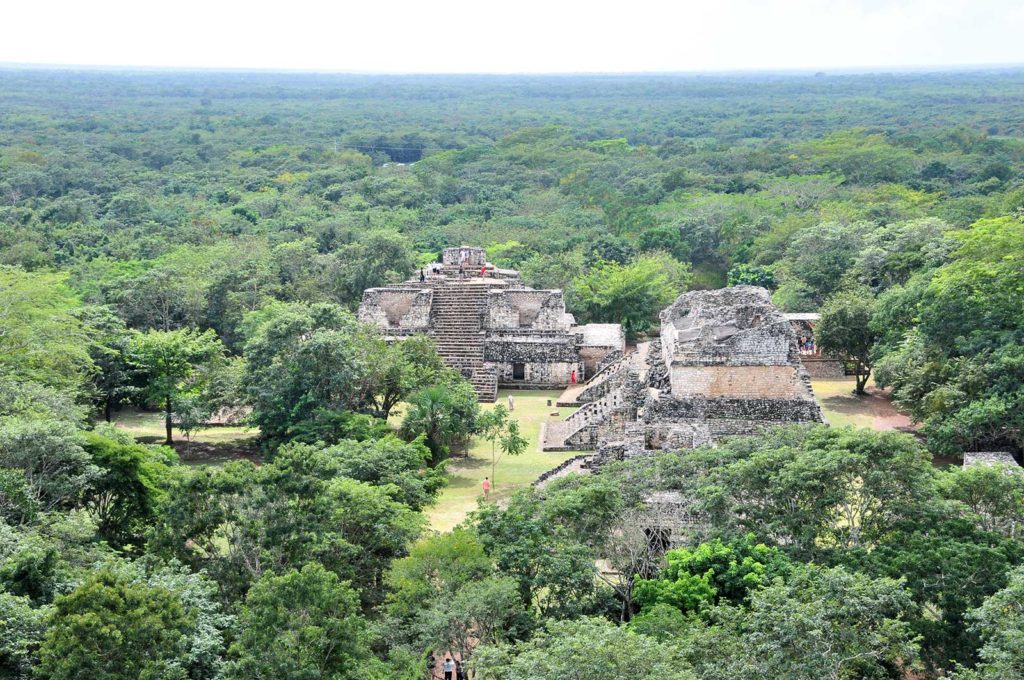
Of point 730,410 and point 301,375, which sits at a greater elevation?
point 301,375

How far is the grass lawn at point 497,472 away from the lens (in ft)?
80.7

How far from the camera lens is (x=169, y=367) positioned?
29.0m

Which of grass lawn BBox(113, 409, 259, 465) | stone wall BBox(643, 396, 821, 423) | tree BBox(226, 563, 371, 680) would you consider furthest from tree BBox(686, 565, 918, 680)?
grass lawn BBox(113, 409, 259, 465)

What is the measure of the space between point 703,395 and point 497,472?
5.02 m

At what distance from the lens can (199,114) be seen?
14862 centimetres

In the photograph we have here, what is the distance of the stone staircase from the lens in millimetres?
34534

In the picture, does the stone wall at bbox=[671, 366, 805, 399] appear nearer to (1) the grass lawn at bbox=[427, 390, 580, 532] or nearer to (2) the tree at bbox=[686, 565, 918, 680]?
(1) the grass lawn at bbox=[427, 390, 580, 532]

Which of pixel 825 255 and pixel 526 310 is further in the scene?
pixel 825 255

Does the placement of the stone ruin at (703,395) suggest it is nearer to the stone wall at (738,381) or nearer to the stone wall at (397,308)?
the stone wall at (738,381)

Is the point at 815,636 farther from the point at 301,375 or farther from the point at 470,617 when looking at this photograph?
the point at 301,375

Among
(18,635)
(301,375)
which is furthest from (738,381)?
(18,635)

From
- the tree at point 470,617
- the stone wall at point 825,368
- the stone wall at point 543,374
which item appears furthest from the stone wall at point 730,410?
the stone wall at point 825,368

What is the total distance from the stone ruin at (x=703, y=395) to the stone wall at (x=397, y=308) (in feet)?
27.9

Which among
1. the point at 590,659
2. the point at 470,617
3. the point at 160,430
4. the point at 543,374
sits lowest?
the point at 160,430
